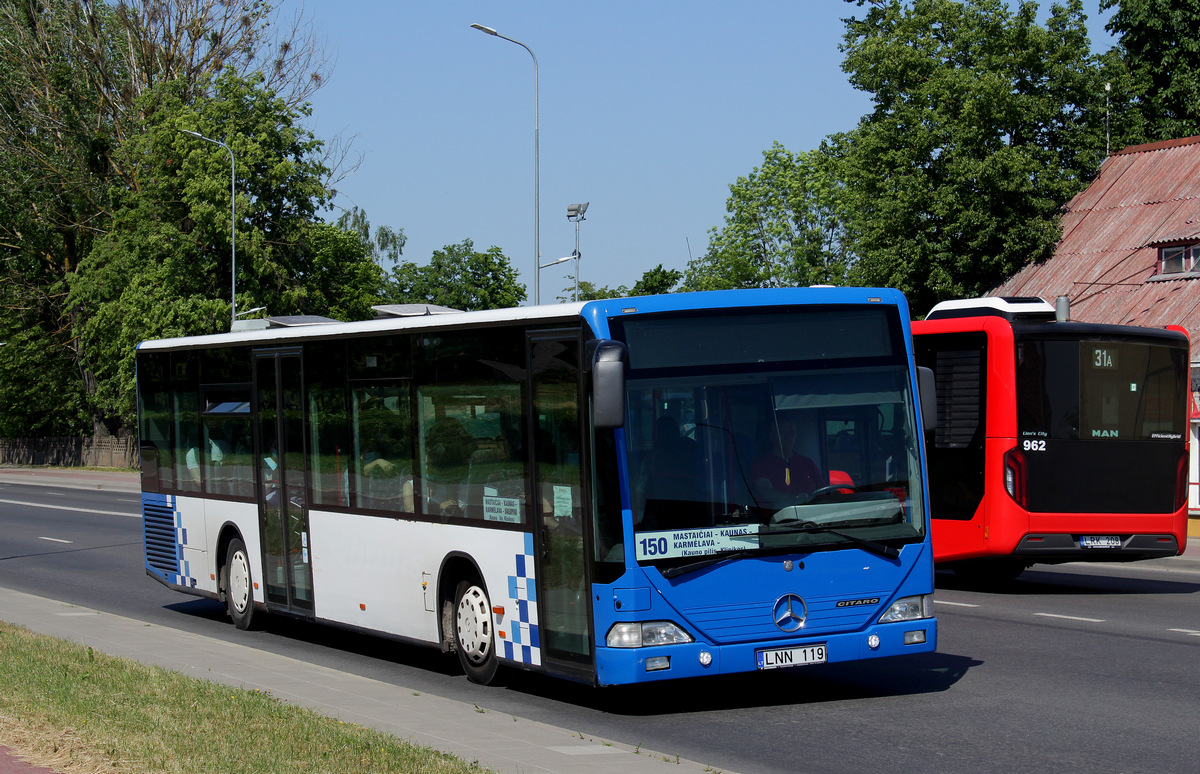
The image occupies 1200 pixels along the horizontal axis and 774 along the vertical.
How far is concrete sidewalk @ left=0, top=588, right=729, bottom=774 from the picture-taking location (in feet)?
23.7

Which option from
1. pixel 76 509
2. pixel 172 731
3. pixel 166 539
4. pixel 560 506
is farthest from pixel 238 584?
pixel 76 509

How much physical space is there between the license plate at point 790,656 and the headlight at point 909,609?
21.1 inches

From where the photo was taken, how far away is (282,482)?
43.3 ft

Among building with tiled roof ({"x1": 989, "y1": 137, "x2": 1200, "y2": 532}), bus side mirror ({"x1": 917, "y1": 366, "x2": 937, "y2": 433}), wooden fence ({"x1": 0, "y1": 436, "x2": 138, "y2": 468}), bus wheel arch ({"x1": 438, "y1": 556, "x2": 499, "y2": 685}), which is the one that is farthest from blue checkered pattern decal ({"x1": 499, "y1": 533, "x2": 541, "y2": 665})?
wooden fence ({"x1": 0, "y1": 436, "x2": 138, "y2": 468})

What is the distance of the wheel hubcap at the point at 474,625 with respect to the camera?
1022cm

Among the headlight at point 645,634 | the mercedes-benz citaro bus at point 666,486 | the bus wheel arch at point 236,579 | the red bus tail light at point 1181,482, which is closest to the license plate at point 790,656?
the mercedes-benz citaro bus at point 666,486

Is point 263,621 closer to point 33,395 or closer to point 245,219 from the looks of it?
point 245,219

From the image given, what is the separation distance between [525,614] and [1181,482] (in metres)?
9.36

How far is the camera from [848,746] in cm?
800

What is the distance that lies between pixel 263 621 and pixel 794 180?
49.6 m

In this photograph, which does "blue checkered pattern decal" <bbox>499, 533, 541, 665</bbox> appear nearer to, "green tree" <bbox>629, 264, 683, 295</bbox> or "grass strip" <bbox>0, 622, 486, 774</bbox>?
"grass strip" <bbox>0, 622, 486, 774</bbox>

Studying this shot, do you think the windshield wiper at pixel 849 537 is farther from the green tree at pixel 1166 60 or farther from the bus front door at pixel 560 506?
the green tree at pixel 1166 60

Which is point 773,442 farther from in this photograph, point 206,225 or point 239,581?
point 206,225

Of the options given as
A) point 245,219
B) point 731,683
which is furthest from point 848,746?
point 245,219
